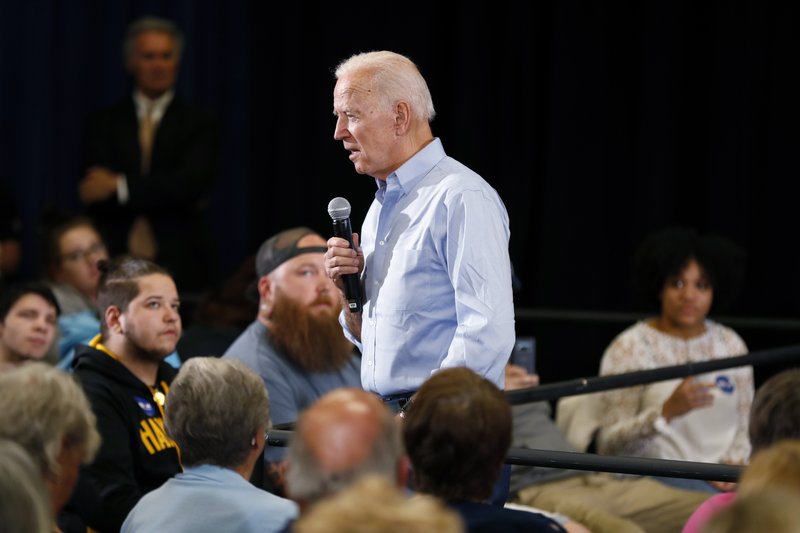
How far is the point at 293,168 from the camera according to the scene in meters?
6.21

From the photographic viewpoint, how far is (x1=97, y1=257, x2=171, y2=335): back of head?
3842mm

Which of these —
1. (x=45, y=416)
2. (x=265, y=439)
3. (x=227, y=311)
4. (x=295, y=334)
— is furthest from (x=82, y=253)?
(x=45, y=416)

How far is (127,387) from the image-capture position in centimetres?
367

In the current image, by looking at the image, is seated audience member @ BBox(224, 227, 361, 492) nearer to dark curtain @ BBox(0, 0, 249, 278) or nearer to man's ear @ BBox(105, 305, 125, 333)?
man's ear @ BBox(105, 305, 125, 333)

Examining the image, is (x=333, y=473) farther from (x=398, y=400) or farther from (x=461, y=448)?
(x=398, y=400)

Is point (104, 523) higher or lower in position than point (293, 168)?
lower

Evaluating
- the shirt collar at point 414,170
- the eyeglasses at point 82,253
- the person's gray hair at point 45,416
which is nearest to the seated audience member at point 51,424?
the person's gray hair at point 45,416

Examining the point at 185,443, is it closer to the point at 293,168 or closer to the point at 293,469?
the point at 293,469

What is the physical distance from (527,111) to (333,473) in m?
4.05

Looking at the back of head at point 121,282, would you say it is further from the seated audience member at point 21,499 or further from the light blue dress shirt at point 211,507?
the seated audience member at point 21,499

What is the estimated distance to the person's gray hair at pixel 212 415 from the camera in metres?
2.81

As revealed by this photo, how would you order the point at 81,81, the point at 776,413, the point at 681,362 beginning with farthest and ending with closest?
the point at 81,81, the point at 681,362, the point at 776,413

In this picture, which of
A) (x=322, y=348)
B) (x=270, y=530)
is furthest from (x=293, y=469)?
(x=322, y=348)

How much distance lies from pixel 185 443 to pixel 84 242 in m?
2.68
